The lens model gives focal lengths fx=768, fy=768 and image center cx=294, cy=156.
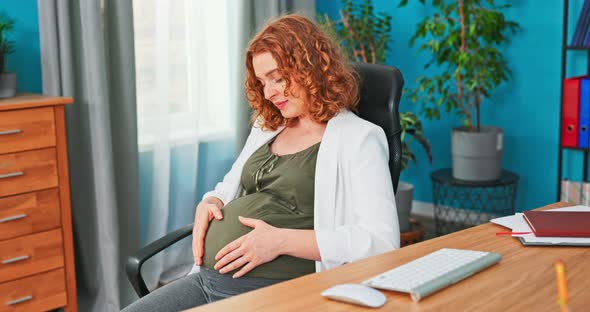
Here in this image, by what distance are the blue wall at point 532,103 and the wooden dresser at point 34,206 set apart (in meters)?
2.23

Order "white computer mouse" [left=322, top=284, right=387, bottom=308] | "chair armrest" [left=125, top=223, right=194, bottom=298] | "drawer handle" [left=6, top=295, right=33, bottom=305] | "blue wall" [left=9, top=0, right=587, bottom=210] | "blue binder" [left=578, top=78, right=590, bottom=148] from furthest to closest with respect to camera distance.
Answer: "blue wall" [left=9, top=0, right=587, bottom=210] → "blue binder" [left=578, top=78, right=590, bottom=148] → "drawer handle" [left=6, top=295, right=33, bottom=305] → "chair armrest" [left=125, top=223, right=194, bottom=298] → "white computer mouse" [left=322, top=284, right=387, bottom=308]

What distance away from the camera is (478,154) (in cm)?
374

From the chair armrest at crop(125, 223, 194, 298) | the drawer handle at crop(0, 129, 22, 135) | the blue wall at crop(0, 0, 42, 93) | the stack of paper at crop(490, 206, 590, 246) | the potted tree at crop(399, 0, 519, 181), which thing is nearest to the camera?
the stack of paper at crop(490, 206, 590, 246)

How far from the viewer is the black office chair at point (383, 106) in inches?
79.7

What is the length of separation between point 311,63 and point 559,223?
2.34 feet

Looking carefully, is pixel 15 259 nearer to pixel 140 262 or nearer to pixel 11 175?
pixel 11 175

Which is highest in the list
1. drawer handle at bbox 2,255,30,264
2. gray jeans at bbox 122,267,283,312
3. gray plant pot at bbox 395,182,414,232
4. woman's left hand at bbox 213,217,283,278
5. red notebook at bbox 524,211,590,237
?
red notebook at bbox 524,211,590,237

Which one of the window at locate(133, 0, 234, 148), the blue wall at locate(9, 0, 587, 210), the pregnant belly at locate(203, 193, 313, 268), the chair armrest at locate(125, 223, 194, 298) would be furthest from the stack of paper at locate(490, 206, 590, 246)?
the blue wall at locate(9, 0, 587, 210)

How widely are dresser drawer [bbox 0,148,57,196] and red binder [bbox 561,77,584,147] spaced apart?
2210 millimetres

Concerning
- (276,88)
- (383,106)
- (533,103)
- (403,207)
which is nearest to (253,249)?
(276,88)

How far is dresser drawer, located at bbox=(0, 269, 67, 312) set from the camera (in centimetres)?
271

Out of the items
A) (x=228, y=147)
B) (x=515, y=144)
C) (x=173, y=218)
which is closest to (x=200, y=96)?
(x=228, y=147)

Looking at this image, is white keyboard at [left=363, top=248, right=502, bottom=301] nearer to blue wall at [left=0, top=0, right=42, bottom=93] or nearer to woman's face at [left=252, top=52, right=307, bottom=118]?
woman's face at [left=252, top=52, right=307, bottom=118]

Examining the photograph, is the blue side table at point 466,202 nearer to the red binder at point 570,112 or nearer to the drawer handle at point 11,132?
the red binder at point 570,112
